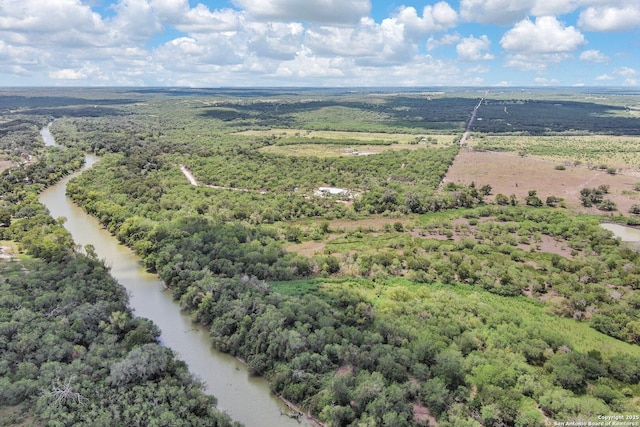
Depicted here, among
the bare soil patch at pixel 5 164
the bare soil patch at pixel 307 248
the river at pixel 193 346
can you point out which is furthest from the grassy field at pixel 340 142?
the river at pixel 193 346

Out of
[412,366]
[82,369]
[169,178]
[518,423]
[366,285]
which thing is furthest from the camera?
[169,178]

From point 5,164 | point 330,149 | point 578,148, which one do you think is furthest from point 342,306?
point 578,148

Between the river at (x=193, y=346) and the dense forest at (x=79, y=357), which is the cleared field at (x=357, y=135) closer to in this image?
the river at (x=193, y=346)

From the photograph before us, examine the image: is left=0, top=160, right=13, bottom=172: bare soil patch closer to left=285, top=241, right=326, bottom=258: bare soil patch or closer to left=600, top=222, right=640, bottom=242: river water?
left=285, top=241, right=326, bottom=258: bare soil patch

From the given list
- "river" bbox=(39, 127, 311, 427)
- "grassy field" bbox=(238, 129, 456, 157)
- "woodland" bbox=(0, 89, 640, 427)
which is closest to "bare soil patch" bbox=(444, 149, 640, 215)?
"woodland" bbox=(0, 89, 640, 427)

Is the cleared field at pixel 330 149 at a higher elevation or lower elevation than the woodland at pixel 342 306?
higher

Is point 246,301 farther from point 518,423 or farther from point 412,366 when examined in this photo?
point 518,423

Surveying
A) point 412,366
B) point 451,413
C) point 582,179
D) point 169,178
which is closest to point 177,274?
point 412,366

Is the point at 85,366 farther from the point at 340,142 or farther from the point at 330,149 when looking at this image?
the point at 340,142
